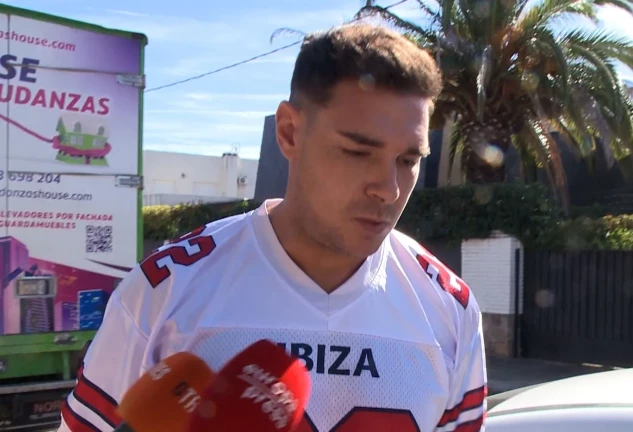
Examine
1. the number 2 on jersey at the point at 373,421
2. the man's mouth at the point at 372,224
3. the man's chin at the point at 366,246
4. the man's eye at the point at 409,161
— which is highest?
the man's eye at the point at 409,161

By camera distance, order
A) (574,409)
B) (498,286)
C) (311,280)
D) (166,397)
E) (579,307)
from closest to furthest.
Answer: (166,397)
(311,280)
(574,409)
(579,307)
(498,286)

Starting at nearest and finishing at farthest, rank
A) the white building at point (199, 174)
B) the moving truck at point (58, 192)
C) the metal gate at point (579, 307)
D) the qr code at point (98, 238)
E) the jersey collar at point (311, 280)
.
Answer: the jersey collar at point (311, 280) → the moving truck at point (58, 192) → the qr code at point (98, 238) → the metal gate at point (579, 307) → the white building at point (199, 174)

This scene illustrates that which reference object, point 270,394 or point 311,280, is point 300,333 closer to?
point 311,280

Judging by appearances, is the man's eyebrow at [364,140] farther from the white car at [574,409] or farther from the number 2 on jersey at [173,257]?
the white car at [574,409]

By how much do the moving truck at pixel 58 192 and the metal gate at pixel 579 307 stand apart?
6.90 metres

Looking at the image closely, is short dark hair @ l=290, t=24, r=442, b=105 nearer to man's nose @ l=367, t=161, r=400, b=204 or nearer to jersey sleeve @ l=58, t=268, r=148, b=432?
man's nose @ l=367, t=161, r=400, b=204

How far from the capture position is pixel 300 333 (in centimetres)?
171

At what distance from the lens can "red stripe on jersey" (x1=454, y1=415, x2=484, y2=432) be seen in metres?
1.83

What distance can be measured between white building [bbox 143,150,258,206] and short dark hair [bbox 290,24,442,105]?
31.7 metres

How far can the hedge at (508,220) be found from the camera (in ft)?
36.5

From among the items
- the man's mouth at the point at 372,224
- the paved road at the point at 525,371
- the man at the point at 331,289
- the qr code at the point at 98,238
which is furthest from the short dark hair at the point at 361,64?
the paved road at the point at 525,371

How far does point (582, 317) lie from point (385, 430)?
10.00 metres

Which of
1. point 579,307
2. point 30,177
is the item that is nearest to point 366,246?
point 30,177

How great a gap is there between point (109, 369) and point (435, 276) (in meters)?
0.79
